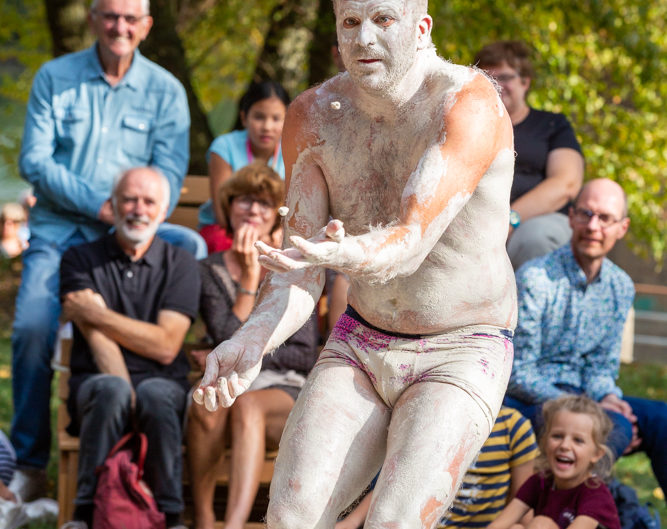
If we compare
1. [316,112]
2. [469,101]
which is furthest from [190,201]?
[469,101]

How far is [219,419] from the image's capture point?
4812 millimetres

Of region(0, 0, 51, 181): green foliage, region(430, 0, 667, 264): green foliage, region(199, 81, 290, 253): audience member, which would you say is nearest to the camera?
region(199, 81, 290, 253): audience member

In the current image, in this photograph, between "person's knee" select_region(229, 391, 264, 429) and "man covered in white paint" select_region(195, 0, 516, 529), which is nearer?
"man covered in white paint" select_region(195, 0, 516, 529)

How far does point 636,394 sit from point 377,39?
6888 mm

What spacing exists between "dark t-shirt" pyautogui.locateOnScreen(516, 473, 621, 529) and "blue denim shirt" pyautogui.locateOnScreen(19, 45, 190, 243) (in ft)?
8.67

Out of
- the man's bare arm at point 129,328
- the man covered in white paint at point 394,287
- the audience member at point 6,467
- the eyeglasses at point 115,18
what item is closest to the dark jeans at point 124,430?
the man's bare arm at point 129,328

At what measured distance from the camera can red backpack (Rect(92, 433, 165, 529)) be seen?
181 inches

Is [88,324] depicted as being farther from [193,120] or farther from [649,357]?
[649,357]

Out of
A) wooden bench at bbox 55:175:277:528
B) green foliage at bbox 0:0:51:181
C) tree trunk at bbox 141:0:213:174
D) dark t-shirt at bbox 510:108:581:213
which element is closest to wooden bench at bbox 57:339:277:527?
wooden bench at bbox 55:175:277:528

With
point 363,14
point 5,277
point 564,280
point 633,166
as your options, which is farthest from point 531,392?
point 5,277

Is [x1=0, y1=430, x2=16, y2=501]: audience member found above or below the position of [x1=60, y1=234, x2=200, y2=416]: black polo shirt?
below

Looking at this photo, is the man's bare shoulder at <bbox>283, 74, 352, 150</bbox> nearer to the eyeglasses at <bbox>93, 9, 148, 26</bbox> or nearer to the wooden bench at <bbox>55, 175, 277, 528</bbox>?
the wooden bench at <bbox>55, 175, 277, 528</bbox>

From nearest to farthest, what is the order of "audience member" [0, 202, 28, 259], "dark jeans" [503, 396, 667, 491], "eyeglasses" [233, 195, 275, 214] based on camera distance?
"dark jeans" [503, 396, 667, 491] < "eyeglasses" [233, 195, 275, 214] < "audience member" [0, 202, 28, 259]

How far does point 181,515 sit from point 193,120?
211 inches
